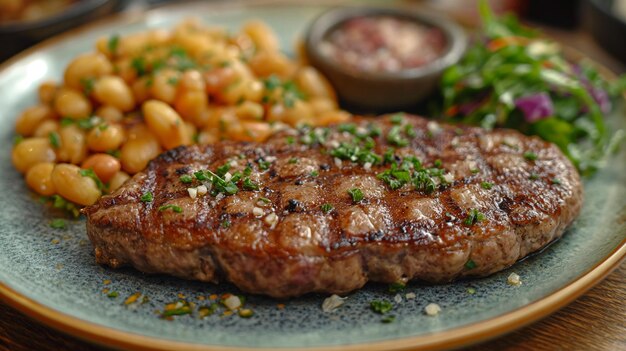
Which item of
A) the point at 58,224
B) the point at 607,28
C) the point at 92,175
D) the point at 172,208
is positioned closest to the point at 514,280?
the point at 172,208

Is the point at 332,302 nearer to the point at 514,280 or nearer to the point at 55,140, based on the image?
the point at 514,280

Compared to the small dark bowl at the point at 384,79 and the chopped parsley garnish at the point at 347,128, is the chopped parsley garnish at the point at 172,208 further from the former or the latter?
the small dark bowl at the point at 384,79

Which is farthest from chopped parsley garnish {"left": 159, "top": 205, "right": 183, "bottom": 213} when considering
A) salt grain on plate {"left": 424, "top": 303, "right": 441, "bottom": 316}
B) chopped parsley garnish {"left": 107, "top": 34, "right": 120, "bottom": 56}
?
chopped parsley garnish {"left": 107, "top": 34, "right": 120, "bottom": 56}

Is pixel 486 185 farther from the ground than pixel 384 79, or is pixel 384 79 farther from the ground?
pixel 384 79

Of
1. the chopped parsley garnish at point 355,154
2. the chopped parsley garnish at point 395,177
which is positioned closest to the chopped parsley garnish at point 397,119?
the chopped parsley garnish at point 355,154

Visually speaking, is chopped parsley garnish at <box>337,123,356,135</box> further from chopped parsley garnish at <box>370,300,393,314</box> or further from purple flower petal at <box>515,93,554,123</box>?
purple flower petal at <box>515,93,554,123</box>

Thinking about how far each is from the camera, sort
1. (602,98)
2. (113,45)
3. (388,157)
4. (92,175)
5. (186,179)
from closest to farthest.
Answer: (186,179) < (388,157) < (92,175) < (113,45) < (602,98)

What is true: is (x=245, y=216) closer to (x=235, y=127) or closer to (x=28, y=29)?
(x=235, y=127)
